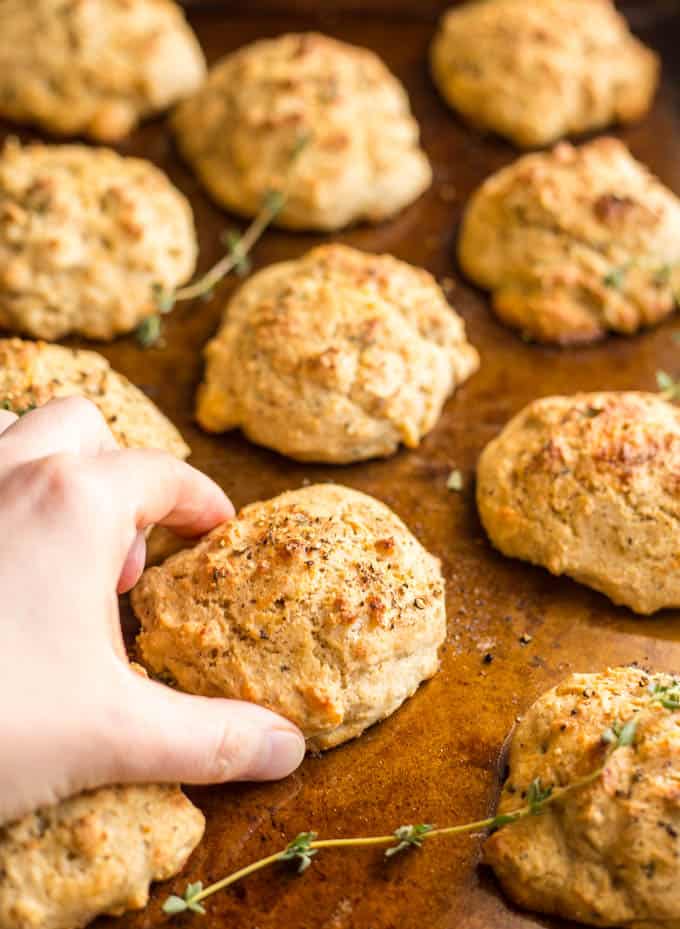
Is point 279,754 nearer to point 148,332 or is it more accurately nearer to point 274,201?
point 148,332

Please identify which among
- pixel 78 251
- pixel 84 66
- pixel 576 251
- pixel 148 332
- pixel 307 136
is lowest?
pixel 148 332

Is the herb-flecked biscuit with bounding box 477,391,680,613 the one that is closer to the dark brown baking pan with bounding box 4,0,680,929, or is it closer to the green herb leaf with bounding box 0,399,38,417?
the dark brown baking pan with bounding box 4,0,680,929

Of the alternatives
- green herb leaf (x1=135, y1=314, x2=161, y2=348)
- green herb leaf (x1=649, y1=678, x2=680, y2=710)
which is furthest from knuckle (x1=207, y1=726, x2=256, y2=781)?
green herb leaf (x1=135, y1=314, x2=161, y2=348)

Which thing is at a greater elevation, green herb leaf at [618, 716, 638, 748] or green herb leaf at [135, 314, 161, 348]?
green herb leaf at [135, 314, 161, 348]

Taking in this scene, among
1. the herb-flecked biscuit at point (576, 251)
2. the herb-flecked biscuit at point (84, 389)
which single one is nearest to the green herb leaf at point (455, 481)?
the herb-flecked biscuit at point (576, 251)

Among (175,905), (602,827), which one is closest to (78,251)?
(175,905)

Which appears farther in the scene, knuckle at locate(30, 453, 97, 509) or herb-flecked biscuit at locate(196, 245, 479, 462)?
herb-flecked biscuit at locate(196, 245, 479, 462)

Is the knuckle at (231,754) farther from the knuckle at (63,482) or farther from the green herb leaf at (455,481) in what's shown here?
the green herb leaf at (455,481)
